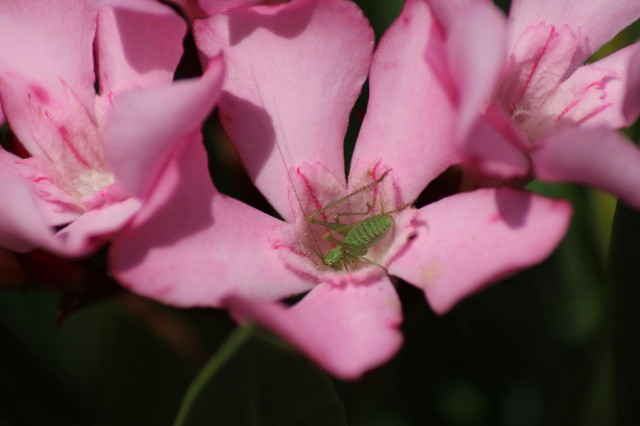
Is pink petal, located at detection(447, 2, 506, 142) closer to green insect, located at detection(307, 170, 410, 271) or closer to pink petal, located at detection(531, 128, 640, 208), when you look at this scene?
pink petal, located at detection(531, 128, 640, 208)

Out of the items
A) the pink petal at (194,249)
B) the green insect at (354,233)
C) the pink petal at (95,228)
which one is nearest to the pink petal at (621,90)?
the green insect at (354,233)

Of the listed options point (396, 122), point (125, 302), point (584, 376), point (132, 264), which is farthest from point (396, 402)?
point (132, 264)

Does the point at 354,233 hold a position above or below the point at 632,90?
below

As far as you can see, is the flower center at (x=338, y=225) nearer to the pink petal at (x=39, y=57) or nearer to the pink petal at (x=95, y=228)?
the pink petal at (x=95, y=228)

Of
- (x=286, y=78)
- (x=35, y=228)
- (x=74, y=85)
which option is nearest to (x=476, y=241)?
(x=286, y=78)

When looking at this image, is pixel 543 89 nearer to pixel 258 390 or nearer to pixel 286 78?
pixel 286 78

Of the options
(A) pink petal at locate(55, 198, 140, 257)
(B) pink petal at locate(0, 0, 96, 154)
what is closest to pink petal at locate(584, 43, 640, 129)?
(A) pink petal at locate(55, 198, 140, 257)
